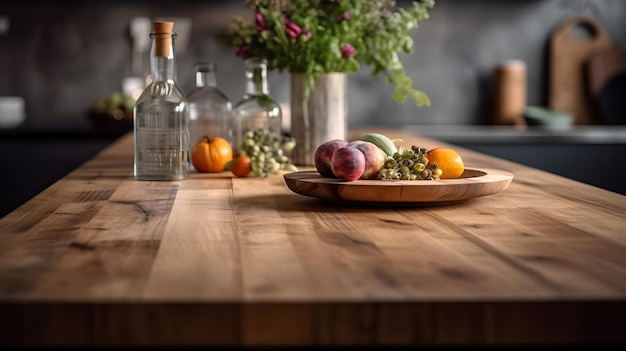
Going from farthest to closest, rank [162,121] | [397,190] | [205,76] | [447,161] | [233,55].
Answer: [233,55] → [205,76] → [162,121] → [447,161] → [397,190]

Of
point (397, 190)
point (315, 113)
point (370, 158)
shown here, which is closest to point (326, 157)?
point (370, 158)

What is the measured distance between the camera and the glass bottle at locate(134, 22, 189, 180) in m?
1.97

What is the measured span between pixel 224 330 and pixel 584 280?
0.39 m

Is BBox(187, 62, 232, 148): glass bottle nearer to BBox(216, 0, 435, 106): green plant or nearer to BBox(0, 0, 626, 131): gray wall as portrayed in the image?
BBox(216, 0, 435, 106): green plant

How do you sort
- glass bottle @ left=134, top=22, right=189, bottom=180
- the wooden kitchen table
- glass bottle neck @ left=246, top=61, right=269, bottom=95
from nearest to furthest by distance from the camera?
1. the wooden kitchen table
2. glass bottle @ left=134, top=22, right=189, bottom=180
3. glass bottle neck @ left=246, top=61, right=269, bottom=95

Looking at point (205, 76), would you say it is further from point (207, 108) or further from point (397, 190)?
point (397, 190)

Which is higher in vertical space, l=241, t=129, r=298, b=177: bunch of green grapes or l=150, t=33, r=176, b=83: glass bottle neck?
l=150, t=33, r=176, b=83: glass bottle neck

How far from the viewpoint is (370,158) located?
1.64m

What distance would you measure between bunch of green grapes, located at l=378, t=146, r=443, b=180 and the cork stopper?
24.1 inches

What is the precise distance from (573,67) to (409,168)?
3.43 metres

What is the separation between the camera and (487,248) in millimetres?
1166

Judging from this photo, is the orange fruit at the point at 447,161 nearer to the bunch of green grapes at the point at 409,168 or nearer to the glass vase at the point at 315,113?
the bunch of green grapes at the point at 409,168

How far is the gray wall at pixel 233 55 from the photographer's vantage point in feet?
15.4

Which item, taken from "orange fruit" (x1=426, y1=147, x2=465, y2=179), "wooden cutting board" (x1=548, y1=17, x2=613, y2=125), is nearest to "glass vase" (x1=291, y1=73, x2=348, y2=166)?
"orange fruit" (x1=426, y1=147, x2=465, y2=179)
